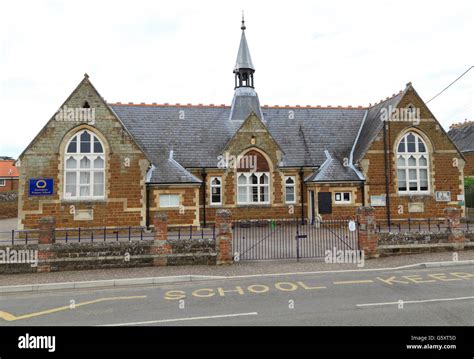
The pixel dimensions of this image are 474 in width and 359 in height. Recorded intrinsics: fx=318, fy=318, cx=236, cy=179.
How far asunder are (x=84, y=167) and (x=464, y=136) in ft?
144

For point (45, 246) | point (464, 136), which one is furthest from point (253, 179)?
point (464, 136)

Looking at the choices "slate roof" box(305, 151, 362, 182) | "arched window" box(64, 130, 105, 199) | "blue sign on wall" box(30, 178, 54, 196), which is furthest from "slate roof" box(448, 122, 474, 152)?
"blue sign on wall" box(30, 178, 54, 196)

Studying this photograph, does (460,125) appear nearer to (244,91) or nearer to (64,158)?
(244,91)

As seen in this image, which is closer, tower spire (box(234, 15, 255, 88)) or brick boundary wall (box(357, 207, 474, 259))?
brick boundary wall (box(357, 207, 474, 259))

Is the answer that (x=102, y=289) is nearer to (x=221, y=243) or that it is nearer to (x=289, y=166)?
(x=221, y=243)

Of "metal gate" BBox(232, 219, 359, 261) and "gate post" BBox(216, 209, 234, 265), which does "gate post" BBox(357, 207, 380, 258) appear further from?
"gate post" BBox(216, 209, 234, 265)

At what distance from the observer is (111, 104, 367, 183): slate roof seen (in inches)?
872

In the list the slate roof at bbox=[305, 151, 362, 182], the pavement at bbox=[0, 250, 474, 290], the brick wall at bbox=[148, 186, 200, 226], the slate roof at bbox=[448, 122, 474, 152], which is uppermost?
the slate roof at bbox=[448, 122, 474, 152]

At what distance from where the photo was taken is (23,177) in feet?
59.1

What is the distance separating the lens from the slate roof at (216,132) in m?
22.2

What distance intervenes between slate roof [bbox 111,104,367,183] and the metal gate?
4.14 m

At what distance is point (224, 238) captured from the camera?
12.2 metres
